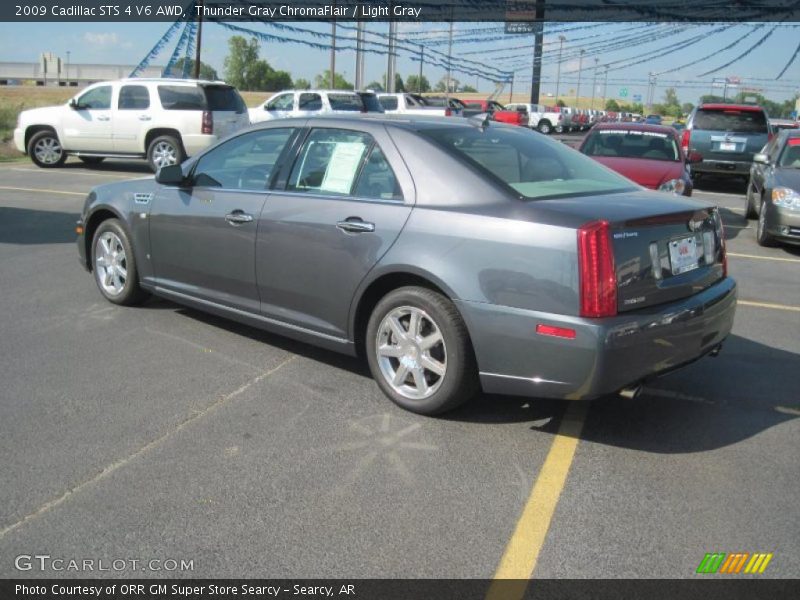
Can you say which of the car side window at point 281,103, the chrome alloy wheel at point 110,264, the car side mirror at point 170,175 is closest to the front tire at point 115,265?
the chrome alloy wheel at point 110,264

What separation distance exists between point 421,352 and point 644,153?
25.9 feet

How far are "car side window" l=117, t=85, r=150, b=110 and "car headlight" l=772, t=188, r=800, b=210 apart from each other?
12219 mm

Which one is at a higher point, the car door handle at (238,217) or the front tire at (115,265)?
the car door handle at (238,217)

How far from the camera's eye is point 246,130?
16.9ft

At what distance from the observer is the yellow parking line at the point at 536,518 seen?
8.94 ft

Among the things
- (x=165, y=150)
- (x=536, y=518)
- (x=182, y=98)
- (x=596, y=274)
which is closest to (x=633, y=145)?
(x=596, y=274)

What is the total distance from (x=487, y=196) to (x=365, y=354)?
1.25 m

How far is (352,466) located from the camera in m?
3.55

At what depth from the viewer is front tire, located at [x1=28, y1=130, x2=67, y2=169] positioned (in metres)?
17.0

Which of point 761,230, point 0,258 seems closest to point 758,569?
point 0,258

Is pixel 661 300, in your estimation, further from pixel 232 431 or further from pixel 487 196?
pixel 232 431

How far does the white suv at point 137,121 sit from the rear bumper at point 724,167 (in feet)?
31.4

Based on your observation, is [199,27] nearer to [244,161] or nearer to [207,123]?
[207,123]

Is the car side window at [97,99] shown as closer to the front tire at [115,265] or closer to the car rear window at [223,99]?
the car rear window at [223,99]
